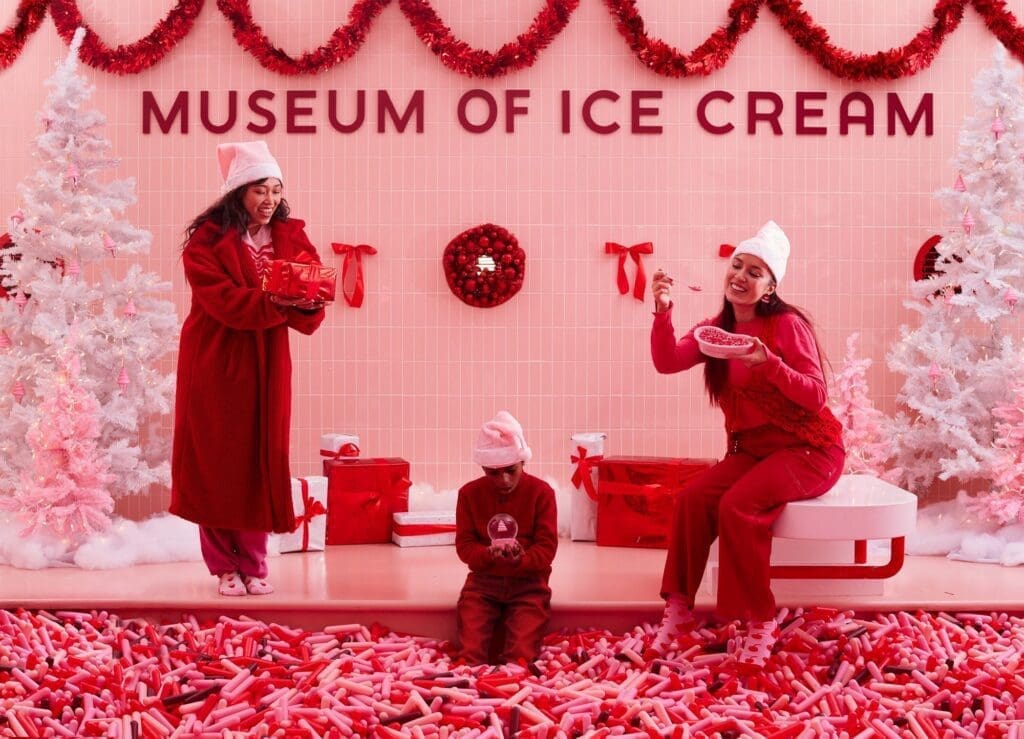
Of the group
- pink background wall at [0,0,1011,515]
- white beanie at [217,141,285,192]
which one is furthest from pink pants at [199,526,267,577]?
pink background wall at [0,0,1011,515]

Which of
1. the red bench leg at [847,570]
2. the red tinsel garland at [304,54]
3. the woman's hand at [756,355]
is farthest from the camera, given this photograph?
the red tinsel garland at [304,54]

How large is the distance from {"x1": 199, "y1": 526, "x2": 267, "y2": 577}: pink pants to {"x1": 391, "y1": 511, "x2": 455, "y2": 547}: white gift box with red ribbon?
1.00 m

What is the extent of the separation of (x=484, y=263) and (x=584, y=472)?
3.91 ft

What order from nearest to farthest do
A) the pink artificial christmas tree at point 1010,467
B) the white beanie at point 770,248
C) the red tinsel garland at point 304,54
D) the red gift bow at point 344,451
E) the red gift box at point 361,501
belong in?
the white beanie at point 770,248
the pink artificial christmas tree at point 1010,467
the red gift box at point 361,501
the red gift bow at point 344,451
the red tinsel garland at point 304,54

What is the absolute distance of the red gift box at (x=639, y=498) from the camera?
5.44 metres

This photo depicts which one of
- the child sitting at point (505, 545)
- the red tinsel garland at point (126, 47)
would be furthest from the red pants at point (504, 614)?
the red tinsel garland at point (126, 47)

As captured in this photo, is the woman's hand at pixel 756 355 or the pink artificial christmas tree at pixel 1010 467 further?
the pink artificial christmas tree at pixel 1010 467

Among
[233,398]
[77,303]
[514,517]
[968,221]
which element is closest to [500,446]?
[514,517]

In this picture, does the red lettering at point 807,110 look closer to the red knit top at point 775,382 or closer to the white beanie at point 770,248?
the white beanie at point 770,248

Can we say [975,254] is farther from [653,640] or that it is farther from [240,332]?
[240,332]

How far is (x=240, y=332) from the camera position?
450cm

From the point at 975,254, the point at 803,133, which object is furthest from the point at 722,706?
the point at 803,133

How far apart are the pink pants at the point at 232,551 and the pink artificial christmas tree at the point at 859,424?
2776 millimetres

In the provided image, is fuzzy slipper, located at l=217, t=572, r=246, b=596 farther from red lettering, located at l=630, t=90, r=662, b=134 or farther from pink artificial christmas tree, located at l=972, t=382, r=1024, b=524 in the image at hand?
pink artificial christmas tree, located at l=972, t=382, r=1024, b=524
